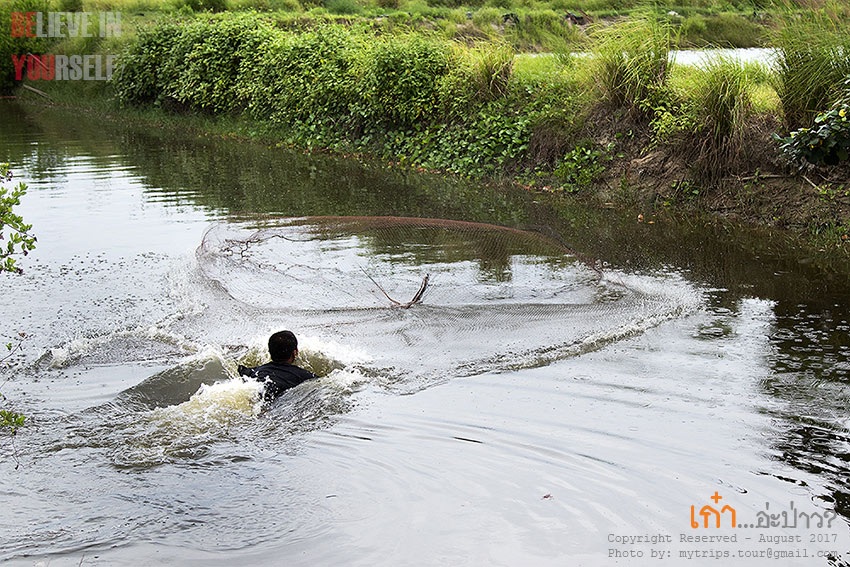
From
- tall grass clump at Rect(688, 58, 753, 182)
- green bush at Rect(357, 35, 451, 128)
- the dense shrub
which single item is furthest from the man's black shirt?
the dense shrub

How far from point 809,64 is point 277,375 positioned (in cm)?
846

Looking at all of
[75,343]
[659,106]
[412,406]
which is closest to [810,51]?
[659,106]

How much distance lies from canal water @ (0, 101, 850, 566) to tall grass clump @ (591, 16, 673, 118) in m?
2.64

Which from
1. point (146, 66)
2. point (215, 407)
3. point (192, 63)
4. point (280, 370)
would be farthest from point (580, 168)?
point (146, 66)

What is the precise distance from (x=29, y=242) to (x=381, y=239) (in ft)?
19.2

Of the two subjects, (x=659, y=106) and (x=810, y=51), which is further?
(x=659, y=106)

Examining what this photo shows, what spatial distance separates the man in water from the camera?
22.2ft

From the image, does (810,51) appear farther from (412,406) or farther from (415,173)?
(412,406)

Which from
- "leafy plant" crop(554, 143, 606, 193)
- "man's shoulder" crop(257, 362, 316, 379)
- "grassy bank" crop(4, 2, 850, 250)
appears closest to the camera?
"man's shoulder" crop(257, 362, 316, 379)

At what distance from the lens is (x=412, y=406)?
6727mm

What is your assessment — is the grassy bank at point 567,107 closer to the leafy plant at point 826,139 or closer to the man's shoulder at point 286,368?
the leafy plant at point 826,139

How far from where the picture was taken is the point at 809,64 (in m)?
11.9

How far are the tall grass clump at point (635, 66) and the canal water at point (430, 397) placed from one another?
2.64 meters

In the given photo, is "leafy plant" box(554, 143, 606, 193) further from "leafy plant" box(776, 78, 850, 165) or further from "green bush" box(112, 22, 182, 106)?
"green bush" box(112, 22, 182, 106)
